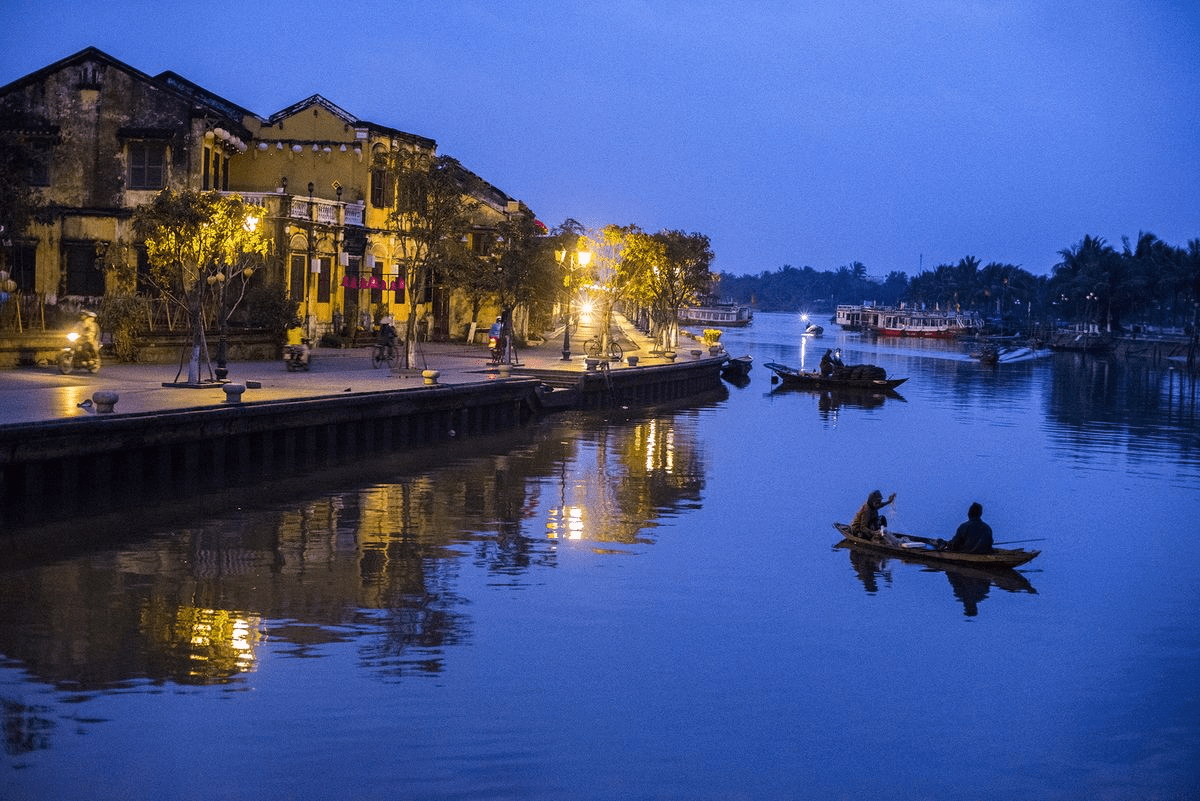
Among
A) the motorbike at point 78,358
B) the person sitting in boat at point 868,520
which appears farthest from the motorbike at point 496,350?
the person sitting in boat at point 868,520

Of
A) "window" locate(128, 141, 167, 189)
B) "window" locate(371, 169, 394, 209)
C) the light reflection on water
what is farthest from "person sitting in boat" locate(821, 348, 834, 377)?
the light reflection on water

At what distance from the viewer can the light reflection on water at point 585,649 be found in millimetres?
14383

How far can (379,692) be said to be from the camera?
16156 mm

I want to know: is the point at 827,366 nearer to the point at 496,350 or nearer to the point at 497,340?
the point at 497,340

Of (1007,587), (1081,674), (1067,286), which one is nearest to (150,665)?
(1081,674)

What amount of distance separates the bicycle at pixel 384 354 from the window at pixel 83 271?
10872 millimetres

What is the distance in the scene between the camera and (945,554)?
24750mm

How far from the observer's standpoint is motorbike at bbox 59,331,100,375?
35.9 m

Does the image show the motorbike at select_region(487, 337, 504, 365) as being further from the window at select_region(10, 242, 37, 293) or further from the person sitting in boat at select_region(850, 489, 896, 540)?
the person sitting in boat at select_region(850, 489, 896, 540)

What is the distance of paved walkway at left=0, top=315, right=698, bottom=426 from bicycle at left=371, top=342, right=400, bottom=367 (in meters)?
0.39

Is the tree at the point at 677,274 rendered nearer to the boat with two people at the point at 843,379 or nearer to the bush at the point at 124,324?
the boat with two people at the point at 843,379

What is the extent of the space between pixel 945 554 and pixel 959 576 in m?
0.46

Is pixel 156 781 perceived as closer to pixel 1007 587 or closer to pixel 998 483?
pixel 1007 587

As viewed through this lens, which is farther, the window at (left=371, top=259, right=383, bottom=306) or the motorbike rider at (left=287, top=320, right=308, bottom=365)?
the window at (left=371, top=259, right=383, bottom=306)
